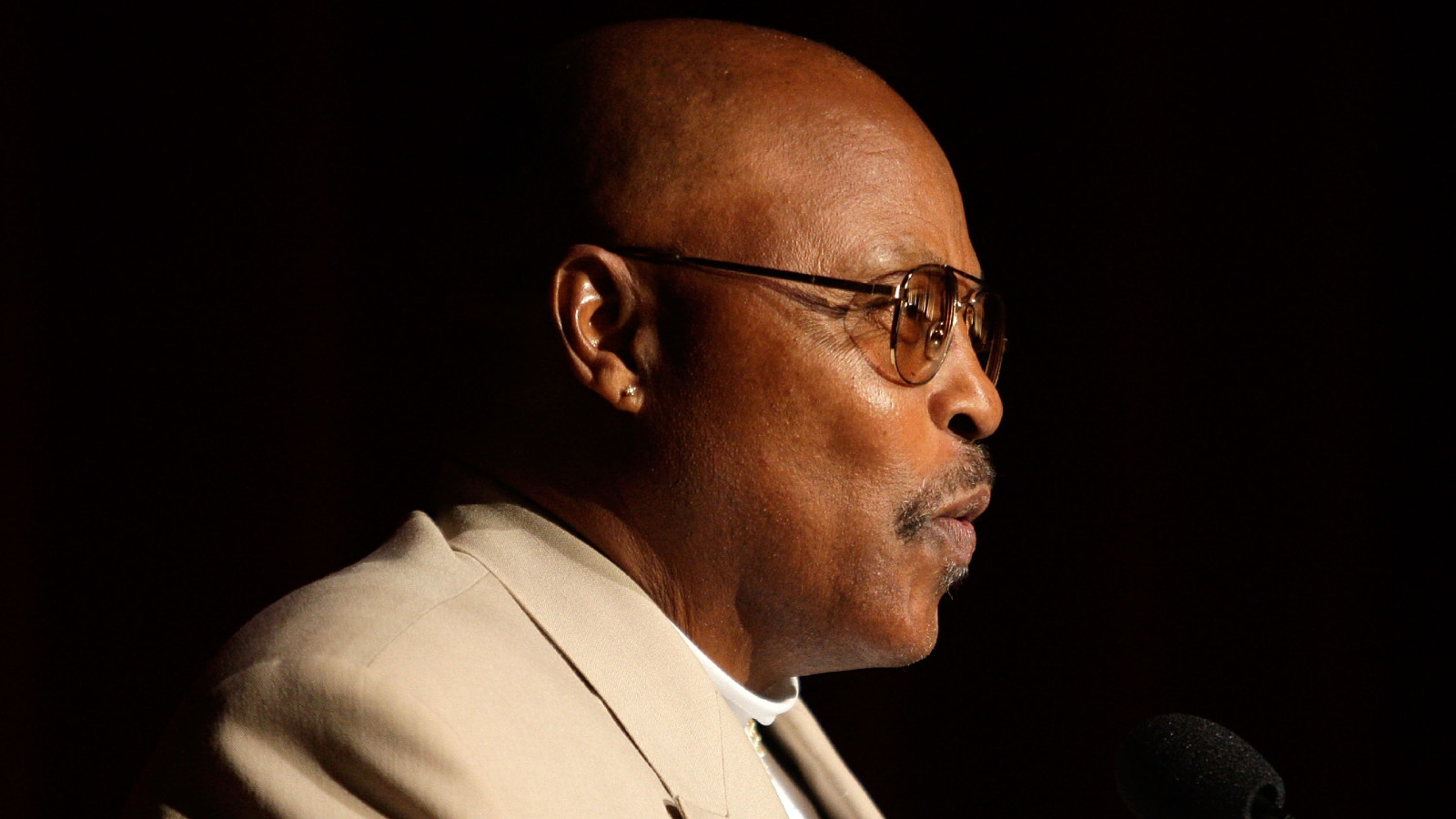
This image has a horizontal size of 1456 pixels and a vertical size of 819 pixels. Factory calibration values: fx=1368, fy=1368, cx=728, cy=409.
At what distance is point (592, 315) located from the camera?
145 cm

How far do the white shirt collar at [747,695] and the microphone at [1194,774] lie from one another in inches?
15.5

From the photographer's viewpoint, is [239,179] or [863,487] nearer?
[863,487]

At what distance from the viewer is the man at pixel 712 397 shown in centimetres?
134

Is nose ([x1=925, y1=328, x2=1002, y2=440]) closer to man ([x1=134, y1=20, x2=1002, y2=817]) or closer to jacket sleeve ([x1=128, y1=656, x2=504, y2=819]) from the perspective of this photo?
man ([x1=134, y1=20, x2=1002, y2=817])

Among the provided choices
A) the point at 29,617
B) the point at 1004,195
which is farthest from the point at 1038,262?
the point at 29,617

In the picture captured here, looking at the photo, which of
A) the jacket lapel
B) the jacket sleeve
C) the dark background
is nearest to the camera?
the jacket sleeve

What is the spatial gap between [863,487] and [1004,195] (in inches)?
64.2

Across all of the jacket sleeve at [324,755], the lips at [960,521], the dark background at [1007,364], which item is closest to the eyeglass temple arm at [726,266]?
the lips at [960,521]

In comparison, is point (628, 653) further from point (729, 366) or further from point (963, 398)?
point (963, 398)

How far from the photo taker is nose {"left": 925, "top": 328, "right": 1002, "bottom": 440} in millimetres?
1507

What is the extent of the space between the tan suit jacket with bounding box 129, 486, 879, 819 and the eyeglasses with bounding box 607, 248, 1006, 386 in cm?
33

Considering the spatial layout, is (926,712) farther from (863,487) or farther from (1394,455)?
(863,487)

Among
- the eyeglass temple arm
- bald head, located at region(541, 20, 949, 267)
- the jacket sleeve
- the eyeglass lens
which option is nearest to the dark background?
bald head, located at region(541, 20, 949, 267)

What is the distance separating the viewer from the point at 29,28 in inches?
92.7
